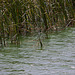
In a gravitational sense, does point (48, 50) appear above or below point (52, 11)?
below

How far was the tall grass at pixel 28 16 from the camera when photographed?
5681 mm

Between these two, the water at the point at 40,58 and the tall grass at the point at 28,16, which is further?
the tall grass at the point at 28,16

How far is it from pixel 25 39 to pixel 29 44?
631 millimetres

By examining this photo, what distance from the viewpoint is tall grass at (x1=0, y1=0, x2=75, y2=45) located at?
568 centimetres

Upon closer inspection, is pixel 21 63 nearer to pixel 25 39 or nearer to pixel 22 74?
pixel 22 74

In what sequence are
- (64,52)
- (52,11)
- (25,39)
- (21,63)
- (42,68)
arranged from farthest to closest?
1. (52,11)
2. (25,39)
3. (64,52)
4. (21,63)
5. (42,68)

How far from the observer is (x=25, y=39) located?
20.6 ft

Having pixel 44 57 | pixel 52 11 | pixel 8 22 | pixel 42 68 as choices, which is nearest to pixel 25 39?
pixel 8 22

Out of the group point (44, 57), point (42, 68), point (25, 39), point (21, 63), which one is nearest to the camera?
point (42, 68)

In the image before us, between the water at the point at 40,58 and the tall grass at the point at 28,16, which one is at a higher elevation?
the tall grass at the point at 28,16

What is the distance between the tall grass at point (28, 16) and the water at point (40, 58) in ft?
1.12

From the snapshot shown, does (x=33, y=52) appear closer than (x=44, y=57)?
No

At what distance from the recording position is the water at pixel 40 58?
3592mm

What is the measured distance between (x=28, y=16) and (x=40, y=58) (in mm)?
2345
